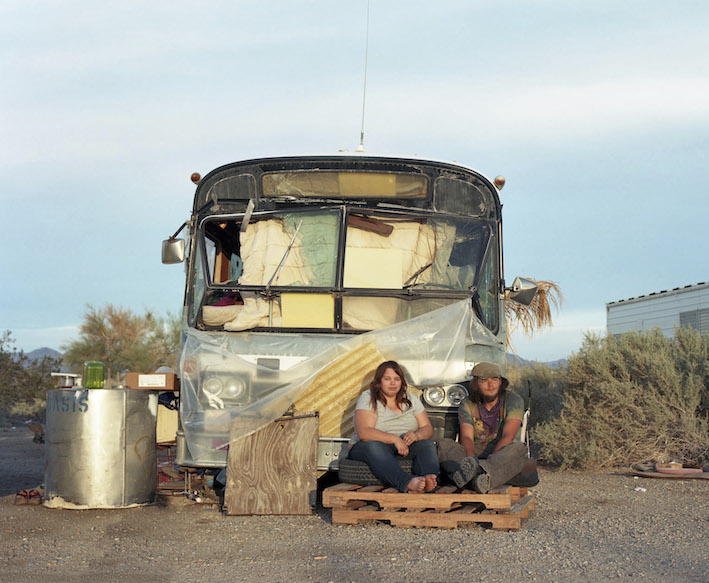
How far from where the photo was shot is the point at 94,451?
23.3 ft

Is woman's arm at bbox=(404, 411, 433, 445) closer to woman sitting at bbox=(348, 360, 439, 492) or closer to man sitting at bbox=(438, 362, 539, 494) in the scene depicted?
woman sitting at bbox=(348, 360, 439, 492)

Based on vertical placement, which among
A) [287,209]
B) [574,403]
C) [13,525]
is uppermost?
[287,209]

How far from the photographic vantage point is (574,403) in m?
11.1

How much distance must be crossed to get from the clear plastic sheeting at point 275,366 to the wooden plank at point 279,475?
207 millimetres

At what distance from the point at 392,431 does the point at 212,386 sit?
1552 mm

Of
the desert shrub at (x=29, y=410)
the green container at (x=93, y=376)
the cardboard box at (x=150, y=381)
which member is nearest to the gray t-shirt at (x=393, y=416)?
the cardboard box at (x=150, y=381)

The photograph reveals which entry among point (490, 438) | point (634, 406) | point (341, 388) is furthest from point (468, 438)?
point (634, 406)

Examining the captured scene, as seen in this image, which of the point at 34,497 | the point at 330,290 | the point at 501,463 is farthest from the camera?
the point at 34,497

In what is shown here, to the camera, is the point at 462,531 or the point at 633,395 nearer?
the point at 462,531

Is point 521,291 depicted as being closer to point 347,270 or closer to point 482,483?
point 347,270

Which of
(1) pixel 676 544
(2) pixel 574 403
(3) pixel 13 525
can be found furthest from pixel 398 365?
(2) pixel 574 403

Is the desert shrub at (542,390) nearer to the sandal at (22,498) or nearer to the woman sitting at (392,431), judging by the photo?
the woman sitting at (392,431)

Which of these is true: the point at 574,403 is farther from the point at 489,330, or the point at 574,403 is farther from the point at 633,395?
the point at 489,330

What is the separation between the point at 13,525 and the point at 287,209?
343 centimetres
